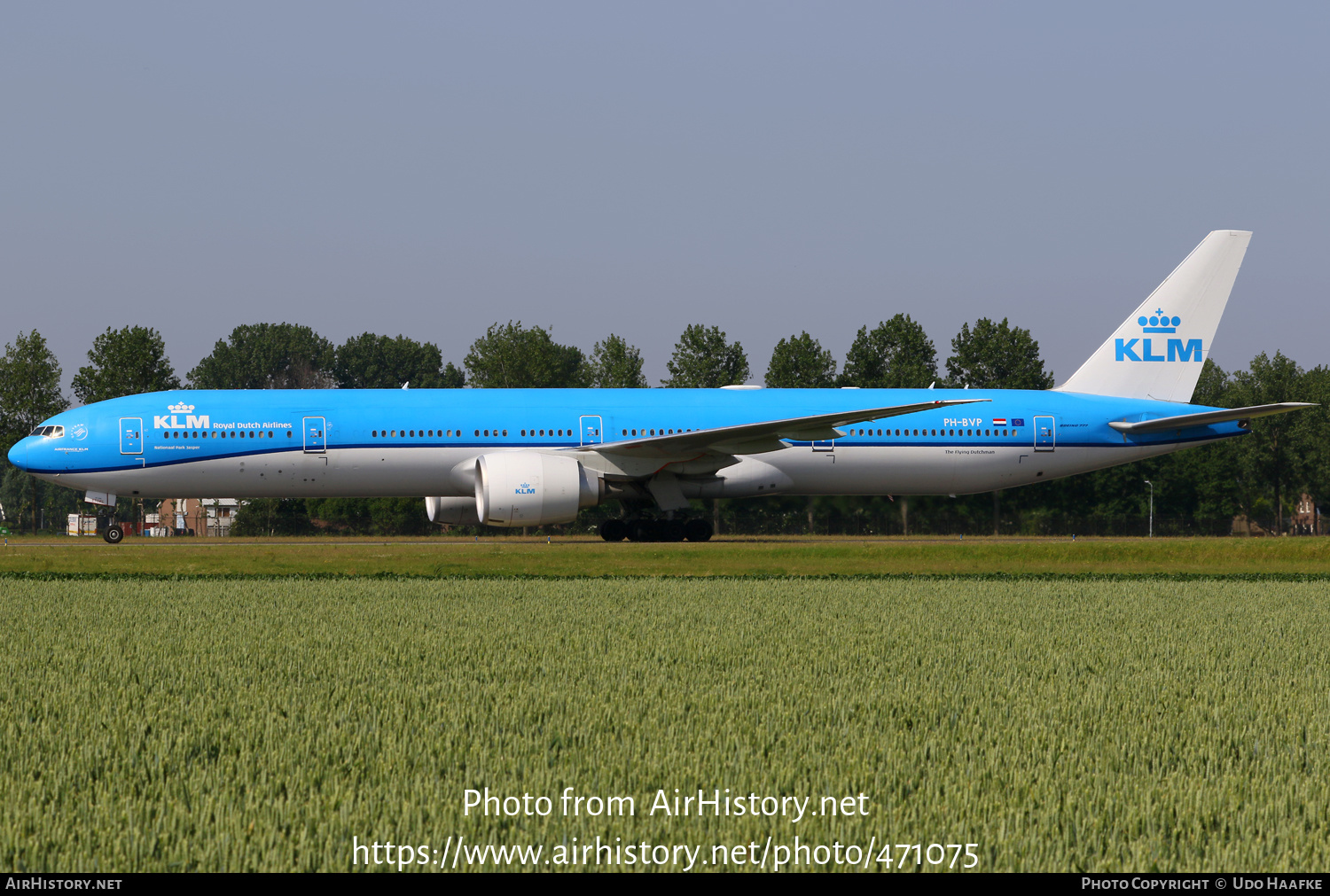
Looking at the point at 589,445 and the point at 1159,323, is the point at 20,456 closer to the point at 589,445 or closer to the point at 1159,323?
the point at 589,445

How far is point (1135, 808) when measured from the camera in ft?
16.1

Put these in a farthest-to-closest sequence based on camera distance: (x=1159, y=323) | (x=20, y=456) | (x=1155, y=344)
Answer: (x=1159, y=323), (x=1155, y=344), (x=20, y=456)

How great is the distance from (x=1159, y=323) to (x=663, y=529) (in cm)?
1340

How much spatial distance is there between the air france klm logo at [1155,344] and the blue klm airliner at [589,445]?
5.36ft

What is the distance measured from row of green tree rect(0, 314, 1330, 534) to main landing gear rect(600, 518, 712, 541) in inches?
148

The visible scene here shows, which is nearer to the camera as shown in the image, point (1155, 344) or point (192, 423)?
point (192, 423)

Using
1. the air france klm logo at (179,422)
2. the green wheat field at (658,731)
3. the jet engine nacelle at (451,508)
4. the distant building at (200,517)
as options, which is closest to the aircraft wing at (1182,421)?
the jet engine nacelle at (451,508)

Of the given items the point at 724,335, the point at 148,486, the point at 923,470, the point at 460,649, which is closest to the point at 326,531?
Answer: the point at 148,486

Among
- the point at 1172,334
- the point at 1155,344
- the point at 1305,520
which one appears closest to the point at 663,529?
the point at 1155,344

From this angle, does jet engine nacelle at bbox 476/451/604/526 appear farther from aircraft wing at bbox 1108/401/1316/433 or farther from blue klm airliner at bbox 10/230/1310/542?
aircraft wing at bbox 1108/401/1316/433

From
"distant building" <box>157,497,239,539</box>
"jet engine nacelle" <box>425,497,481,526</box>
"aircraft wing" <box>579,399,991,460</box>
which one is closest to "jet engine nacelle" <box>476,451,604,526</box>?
"aircraft wing" <box>579,399,991,460</box>

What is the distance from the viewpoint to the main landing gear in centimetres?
2548

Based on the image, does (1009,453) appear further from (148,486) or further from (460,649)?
(460,649)

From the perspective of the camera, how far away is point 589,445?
Answer: 2531 cm
